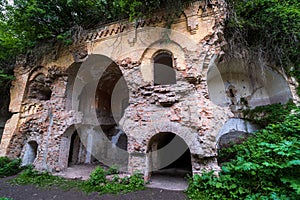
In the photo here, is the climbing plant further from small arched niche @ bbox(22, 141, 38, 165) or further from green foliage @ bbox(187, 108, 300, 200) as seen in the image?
green foliage @ bbox(187, 108, 300, 200)

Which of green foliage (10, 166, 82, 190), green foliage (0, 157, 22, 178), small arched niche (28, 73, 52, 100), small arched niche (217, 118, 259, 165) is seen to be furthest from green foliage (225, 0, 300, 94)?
green foliage (0, 157, 22, 178)

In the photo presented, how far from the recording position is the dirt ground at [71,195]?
13.9ft

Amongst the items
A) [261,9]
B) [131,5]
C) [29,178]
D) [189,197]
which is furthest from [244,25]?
[29,178]

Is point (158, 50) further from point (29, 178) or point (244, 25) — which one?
point (29, 178)

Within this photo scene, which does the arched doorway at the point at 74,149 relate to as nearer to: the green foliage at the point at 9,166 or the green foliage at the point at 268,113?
the green foliage at the point at 9,166

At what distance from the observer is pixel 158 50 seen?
6.43m

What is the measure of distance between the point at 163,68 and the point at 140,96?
273 centimetres

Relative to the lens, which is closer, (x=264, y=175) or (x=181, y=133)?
(x=264, y=175)

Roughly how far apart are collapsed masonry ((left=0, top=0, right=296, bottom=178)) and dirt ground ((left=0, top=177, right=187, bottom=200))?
91cm

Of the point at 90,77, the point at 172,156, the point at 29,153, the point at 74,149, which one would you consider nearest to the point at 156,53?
the point at 90,77

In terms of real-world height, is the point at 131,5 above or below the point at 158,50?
above

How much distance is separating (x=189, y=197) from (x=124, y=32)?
21.9ft

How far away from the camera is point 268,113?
7.76 metres

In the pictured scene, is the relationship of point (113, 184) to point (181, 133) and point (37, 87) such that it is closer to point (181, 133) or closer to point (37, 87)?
point (181, 133)
